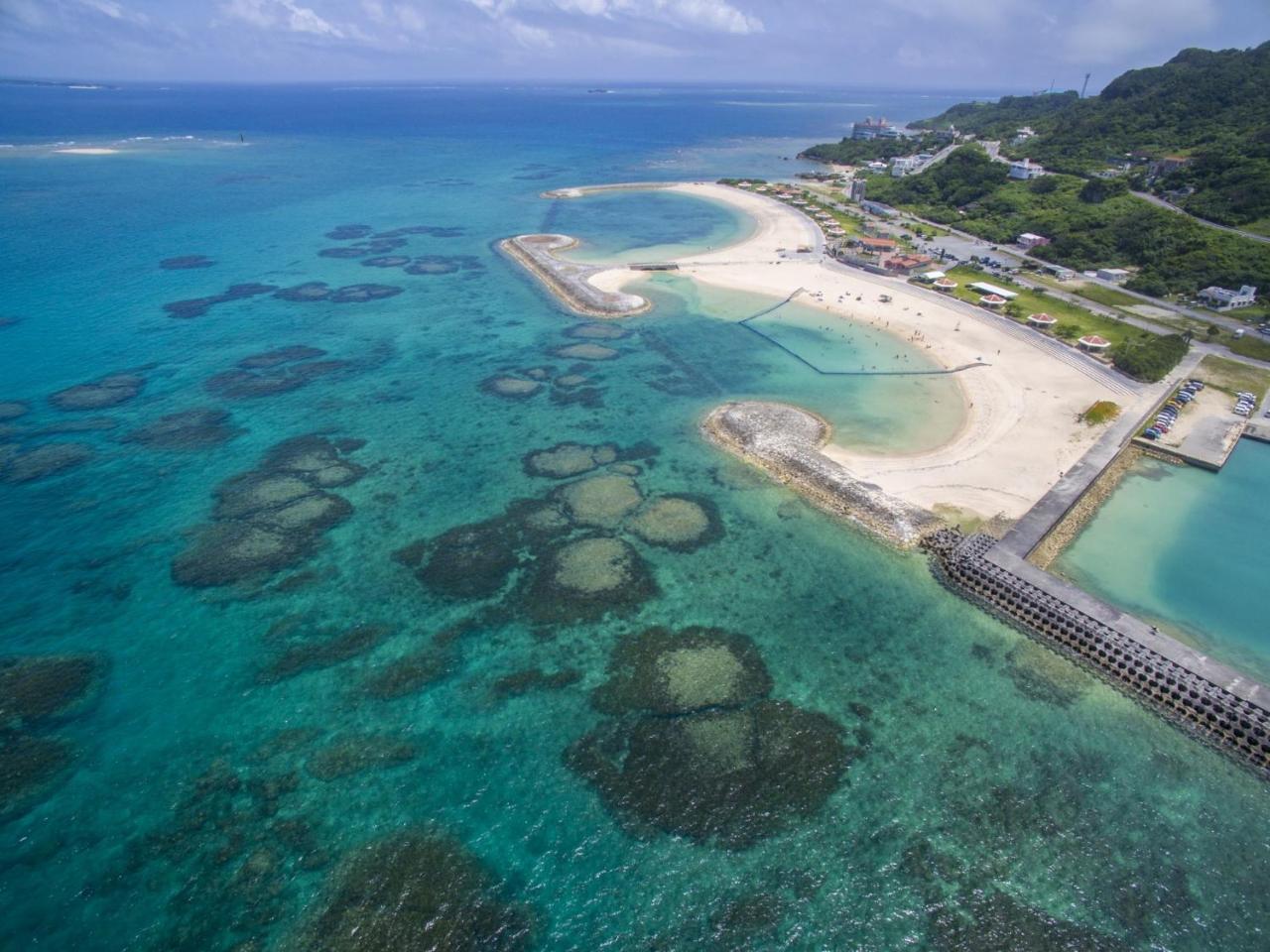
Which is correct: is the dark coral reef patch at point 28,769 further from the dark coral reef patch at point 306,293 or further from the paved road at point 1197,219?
the paved road at point 1197,219

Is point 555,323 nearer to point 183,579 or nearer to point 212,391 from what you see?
point 212,391

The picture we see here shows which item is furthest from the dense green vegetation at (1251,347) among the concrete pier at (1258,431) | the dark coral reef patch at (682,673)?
the dark coral reef patch at (682,673)

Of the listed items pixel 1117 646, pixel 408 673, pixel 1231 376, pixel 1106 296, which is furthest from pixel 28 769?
pixel 1106 296

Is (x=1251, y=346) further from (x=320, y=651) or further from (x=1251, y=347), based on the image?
(x=320, y=651)

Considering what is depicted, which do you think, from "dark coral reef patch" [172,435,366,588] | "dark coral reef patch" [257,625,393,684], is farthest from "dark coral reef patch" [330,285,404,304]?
"dark coral reef patch" [257,625,393,684]

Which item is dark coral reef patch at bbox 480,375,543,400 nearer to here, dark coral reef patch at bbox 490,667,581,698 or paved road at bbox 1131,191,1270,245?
dark coral reef patch at bbox 490,667,581,698

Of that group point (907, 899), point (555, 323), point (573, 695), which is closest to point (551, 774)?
point (573, 695)
